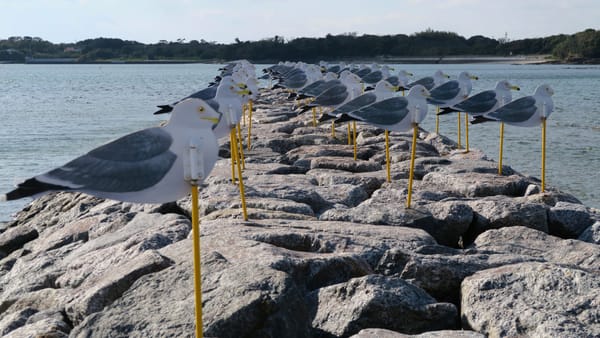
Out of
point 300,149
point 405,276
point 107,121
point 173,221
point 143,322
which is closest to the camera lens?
point 143,322

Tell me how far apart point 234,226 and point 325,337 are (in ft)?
7.12

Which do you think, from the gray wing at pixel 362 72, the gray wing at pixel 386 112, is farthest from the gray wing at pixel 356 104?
the gray wing at pixel 362 72

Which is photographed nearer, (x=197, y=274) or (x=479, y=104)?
(x=197, y=274)

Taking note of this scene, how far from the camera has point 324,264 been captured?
231 inches

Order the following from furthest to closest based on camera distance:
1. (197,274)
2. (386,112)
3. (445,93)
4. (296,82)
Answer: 1. (296,82)
2. (445,93)
3. (386,112)
4. (197,274)

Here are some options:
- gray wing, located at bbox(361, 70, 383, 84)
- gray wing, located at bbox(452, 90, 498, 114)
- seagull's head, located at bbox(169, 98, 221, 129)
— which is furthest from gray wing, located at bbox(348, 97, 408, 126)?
gray wing, located at bbox(361, 70, 383, 84)

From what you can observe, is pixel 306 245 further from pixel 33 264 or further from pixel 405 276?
pixel 33 264

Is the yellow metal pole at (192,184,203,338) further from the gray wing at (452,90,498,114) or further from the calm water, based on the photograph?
the calm water

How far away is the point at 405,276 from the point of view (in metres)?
5.92

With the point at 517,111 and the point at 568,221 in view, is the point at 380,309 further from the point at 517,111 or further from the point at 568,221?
the point at 517,111

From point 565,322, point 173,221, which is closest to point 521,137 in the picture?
point 173,221

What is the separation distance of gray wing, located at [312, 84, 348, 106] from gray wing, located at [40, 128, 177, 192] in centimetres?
953

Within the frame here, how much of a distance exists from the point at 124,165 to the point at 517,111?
770 centimetres

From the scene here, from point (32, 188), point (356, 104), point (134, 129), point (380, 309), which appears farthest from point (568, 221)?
point (134, 129)
